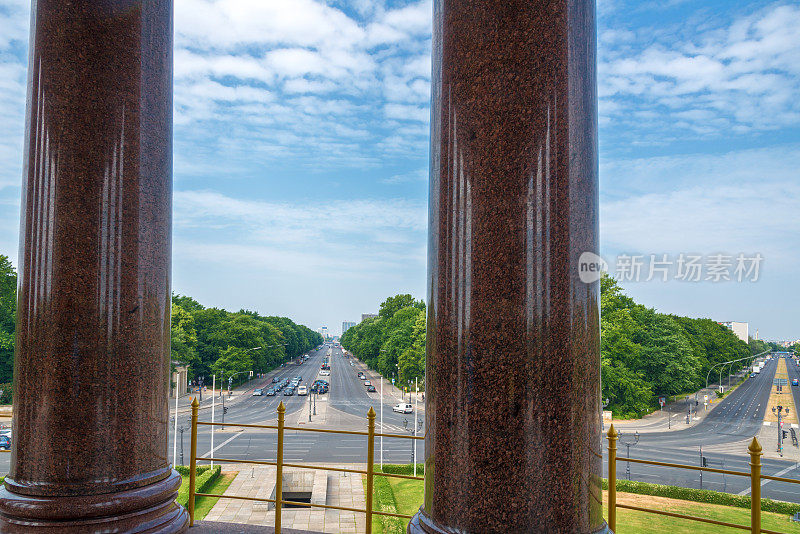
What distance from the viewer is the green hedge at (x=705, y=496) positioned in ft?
128

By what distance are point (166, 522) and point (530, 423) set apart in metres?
4.62

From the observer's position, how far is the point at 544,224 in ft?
14.8

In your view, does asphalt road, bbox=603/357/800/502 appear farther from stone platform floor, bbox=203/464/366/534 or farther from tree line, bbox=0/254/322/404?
tree line, bbox=0/254/322/404

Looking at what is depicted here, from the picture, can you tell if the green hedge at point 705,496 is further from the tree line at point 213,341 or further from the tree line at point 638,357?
the tree line at point 213,341

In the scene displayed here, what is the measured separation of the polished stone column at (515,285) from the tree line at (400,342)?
7333 cm

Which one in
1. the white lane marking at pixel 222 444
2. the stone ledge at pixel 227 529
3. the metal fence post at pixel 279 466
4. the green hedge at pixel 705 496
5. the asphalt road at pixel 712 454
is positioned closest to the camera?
the stone ledge at pixel 227 529

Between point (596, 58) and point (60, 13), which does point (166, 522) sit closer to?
point (60, 13)

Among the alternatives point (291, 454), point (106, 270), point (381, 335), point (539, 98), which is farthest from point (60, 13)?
point (381, 335)

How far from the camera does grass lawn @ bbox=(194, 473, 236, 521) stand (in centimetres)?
3304

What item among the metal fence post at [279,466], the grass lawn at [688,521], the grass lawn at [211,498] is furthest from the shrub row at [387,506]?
the metal fence post at [279,466]

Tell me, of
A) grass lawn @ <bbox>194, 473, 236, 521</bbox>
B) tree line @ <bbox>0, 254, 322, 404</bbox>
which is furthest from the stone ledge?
tree line @ <bbox>0, 254, 322, 404</bbox>

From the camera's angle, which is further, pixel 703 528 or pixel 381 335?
pixel 381 335

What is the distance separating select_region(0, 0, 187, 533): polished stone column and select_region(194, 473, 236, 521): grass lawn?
27.6 metres

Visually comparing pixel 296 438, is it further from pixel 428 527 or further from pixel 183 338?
pixel 428 527
